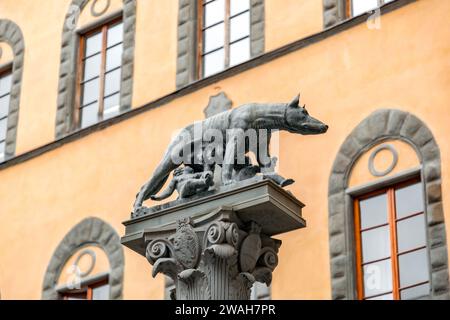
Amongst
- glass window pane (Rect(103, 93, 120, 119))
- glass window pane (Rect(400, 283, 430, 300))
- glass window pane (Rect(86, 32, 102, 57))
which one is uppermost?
glass window pane (Rect(86, 32, 102, 57))

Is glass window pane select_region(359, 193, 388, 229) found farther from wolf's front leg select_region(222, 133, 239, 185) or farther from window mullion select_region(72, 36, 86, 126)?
window mullion select_region(72, 36, 86, 126)

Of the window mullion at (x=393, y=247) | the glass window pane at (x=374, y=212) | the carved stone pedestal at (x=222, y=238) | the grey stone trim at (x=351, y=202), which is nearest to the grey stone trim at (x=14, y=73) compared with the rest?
the grey stone trim at (x=351, y=202)

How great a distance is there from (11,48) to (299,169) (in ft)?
20.1

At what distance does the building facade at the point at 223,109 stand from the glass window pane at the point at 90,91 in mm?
29

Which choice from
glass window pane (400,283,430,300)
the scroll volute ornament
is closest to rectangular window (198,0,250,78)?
glass window pane (400,283,430,300)

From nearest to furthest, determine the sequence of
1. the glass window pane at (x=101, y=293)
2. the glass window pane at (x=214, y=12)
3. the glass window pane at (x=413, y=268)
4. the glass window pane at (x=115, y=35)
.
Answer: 1. the glass window pane at (x=413, y=268)
2. the glass window pane at (x=101, y=293)
3. the glass window pane at (x=214, y=12)
4. the glass window pane at (x=115, y=35)

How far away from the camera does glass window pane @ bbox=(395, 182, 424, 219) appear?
14328 millimetres

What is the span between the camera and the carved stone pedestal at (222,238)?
10.9 metres

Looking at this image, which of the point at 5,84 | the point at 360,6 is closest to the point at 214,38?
the point at 360,6

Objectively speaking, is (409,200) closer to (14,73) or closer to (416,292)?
(416,292)

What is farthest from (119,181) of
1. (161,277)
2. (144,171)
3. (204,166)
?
(204,166)

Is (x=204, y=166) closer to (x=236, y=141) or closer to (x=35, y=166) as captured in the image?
(x=236, y=141)

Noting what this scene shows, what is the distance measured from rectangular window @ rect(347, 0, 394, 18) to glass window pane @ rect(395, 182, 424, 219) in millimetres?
2330

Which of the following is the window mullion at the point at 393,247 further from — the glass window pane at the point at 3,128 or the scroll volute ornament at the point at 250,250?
the glass window pane at the point at 3,128
